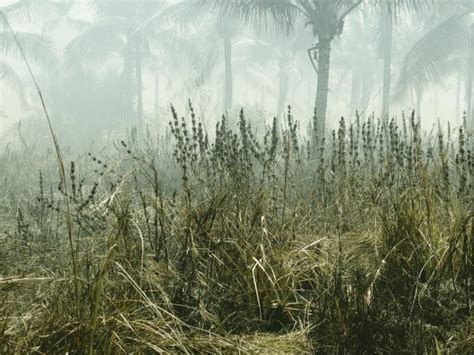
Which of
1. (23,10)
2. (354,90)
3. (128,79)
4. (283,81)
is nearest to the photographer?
(23,10)

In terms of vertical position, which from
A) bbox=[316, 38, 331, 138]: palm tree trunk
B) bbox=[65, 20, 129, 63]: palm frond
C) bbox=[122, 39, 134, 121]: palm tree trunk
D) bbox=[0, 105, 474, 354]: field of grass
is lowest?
bbox=[0, 105, 474, 354]: field of grass

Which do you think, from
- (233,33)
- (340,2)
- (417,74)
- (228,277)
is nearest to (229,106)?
(233,33)

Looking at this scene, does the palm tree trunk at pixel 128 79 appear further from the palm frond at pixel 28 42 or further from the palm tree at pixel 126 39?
the palm frond at pixel 28 42

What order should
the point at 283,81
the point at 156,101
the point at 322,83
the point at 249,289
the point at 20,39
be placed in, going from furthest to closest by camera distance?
the point at 156,101, the point at 283,81, the point at 20,39, the point at 322,83, the point at 249,289

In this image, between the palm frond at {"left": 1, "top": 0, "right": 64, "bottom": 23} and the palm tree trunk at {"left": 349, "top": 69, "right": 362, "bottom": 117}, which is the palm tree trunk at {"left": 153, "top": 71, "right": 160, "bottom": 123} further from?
the palm tree trunk at {"left": 349, "top": 69, "right": 362, "bottom": 117}

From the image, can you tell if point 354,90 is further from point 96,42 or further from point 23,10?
point 23,10

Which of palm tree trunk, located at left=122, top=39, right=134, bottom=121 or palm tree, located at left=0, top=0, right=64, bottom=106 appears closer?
palm tree, located at left=0, top=0, right=64, bottom=106

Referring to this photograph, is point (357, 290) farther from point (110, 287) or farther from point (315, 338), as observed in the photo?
Result: point (110, 287)

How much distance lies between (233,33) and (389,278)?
825 inches

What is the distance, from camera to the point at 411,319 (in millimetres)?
1879

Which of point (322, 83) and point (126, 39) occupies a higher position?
point (126, 39)

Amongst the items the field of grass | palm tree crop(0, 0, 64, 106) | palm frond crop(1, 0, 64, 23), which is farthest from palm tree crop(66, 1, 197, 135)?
the field of grass

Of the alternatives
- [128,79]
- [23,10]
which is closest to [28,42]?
[23,10]

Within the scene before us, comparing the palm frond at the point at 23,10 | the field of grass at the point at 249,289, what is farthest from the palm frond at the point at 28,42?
the field of grass at the point at 249,289
